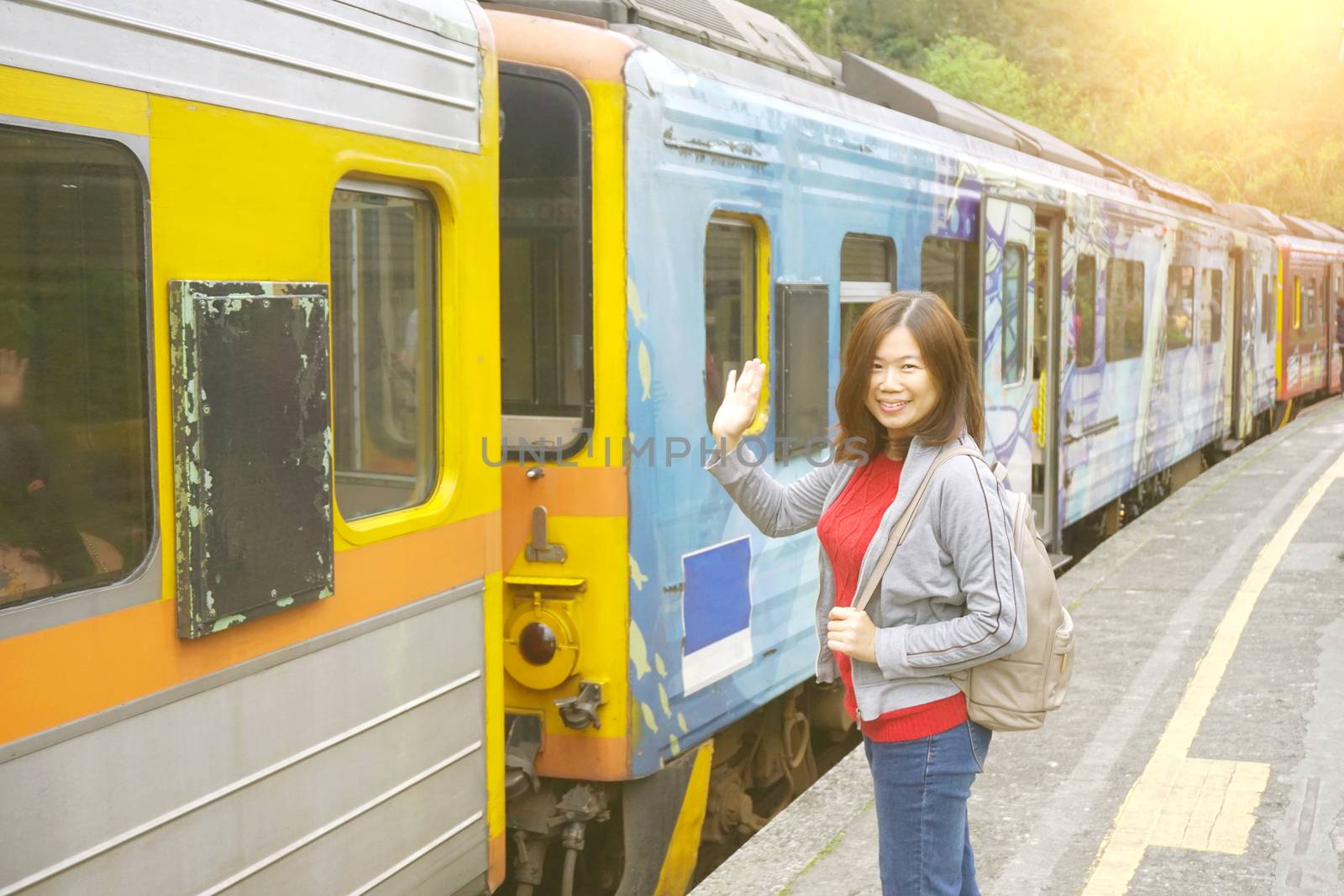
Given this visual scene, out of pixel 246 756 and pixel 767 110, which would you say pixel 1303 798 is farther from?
pixel 246 756

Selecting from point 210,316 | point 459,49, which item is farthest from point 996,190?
point 210,316

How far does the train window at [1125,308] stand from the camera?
1000cm

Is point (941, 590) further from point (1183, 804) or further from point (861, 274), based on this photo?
point (861, 274)

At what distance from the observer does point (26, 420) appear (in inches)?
95.6

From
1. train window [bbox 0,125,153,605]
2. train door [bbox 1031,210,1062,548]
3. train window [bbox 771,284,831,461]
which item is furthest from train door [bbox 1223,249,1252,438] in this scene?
train window [bbox 0,125,153,605]

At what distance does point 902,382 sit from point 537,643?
182cm

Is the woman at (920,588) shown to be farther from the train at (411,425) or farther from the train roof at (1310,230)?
the train roof at (1310,230)

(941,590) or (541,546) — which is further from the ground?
(941,590)

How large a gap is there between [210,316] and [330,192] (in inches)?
19.7

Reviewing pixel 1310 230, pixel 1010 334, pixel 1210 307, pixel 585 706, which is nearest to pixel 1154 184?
pixel 1210 307

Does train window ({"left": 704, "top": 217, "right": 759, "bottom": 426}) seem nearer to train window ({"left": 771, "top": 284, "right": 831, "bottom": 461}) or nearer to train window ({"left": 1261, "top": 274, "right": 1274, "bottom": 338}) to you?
train window ({"left": 771, "top": 284, "right": 831, "bottom": 461})

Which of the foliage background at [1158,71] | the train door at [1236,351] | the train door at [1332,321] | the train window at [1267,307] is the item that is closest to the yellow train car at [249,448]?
the train door at [1236,351]

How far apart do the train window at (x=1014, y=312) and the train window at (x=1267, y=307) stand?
12103 mm

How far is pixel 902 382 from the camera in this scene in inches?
111
